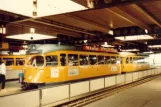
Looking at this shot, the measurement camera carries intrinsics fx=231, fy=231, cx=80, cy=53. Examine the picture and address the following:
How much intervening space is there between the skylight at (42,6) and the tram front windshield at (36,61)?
256 inches

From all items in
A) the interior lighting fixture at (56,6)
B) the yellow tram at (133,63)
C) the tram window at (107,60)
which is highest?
the interior lighting fixture at (56,6)

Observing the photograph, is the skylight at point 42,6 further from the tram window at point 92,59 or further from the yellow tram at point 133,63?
the yellow tram at point 133,63

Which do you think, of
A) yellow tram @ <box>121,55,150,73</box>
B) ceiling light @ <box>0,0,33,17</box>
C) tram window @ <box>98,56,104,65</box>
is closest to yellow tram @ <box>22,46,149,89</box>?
tram window @ <box>98,56,104,65</box>

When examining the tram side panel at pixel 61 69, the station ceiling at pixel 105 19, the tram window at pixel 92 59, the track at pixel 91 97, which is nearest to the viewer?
the station ceiling at pixel 105 19

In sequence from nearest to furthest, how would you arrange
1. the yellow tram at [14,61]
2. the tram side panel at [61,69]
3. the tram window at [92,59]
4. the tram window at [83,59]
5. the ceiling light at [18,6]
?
the ceiling light at [18,6]
the tram side panel at [61,69]
the tram window at [83,59]
the tram window at [92,59]
the yellow tram at [14,61]

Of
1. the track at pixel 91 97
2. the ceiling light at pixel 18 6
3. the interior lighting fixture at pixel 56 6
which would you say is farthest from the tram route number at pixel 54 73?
the interior lighting fixture at pixel 56 6

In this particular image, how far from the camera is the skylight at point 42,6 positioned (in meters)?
6.14

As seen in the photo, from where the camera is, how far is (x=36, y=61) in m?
13.7

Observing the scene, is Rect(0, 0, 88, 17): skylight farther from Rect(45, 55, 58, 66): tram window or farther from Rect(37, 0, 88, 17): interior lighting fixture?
Rect(45, 55, 58, 66): tram window

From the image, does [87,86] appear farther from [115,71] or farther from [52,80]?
[115,71]

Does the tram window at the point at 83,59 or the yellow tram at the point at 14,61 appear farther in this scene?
the yellow tram at the point at 14,61

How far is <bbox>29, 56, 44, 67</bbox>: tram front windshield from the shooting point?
13508 mm

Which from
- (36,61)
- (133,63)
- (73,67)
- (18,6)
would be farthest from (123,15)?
(133,63)

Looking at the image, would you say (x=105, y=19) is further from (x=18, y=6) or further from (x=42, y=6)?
(x=18, y=6)
